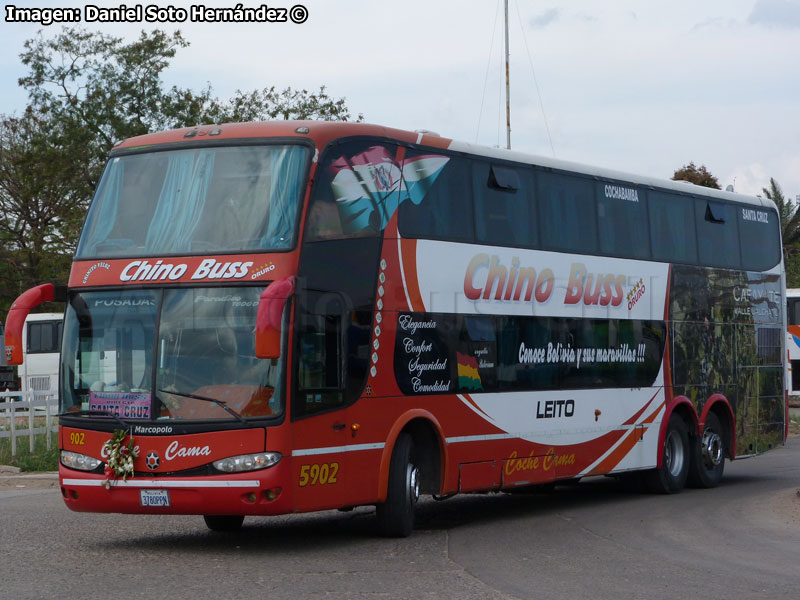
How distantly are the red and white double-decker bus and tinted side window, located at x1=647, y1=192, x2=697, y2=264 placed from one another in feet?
4.01

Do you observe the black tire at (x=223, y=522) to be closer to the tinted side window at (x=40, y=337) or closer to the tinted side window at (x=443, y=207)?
the tinted side window at (x=443, y=207)

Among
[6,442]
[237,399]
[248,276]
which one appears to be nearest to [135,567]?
[237,399]

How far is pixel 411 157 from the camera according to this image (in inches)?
537

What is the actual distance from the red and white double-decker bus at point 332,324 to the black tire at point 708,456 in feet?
8.59

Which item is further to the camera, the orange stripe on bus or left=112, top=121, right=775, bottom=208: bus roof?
the orange stripe on bus

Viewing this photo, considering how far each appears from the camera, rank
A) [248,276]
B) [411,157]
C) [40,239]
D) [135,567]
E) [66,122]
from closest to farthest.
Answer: [135,567] → [248,276] → [411,157] → [66,122] → [40,239]

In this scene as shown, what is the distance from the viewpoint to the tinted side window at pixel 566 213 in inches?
619

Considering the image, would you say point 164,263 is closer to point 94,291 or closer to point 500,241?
point 94,291

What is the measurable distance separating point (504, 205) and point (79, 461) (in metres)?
5.75

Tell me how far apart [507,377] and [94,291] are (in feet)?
16.5

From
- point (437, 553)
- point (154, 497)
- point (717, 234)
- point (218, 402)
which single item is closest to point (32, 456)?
point (154, 497)

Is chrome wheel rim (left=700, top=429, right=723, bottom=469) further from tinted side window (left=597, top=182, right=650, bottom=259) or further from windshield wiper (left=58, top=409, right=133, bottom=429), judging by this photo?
windshield wiper (left=58, top=409, right=133, bottom=429)

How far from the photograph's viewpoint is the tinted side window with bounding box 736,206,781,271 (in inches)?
799

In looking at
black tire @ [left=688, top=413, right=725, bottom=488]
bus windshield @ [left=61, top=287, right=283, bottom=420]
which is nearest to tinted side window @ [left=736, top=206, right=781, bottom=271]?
black tire @ [left=688, top=413, right=725, bottom=488]
